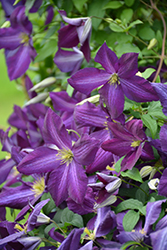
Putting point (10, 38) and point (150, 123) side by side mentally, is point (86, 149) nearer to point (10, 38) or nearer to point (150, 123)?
point (150, 123)

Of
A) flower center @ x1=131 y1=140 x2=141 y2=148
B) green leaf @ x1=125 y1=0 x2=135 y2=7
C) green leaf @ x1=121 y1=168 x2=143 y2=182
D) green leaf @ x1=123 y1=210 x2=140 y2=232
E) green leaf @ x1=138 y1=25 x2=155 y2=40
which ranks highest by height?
green leaf @ x1=125 y1=0 x2=135 y2=7

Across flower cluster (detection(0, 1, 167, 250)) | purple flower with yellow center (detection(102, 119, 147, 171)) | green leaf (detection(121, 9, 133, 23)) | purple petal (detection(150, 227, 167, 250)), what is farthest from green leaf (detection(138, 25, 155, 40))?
purple petal (detection(150, 227, 167, 250))

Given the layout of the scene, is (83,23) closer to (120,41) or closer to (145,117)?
(120,41)

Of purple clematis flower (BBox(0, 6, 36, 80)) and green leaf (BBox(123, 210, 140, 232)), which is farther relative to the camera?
purple clematis flower (BBox(0, 6, 36, 80))

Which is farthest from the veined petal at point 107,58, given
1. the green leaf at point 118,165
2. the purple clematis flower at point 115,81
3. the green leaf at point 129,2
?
the green leaf at point 129,2

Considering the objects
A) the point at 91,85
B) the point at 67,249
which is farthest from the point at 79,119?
the point at 67,249

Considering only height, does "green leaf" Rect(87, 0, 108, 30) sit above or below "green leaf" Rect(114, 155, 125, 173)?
above

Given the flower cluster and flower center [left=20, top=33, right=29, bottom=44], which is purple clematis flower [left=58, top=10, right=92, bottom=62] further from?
flower center [left=20, top=33, right=29, bottom=44]

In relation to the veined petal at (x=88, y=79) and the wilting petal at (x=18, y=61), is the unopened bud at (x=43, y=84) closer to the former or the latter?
the wilting petal at (x=18, y=61)
